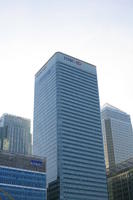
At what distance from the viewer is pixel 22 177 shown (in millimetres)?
155750

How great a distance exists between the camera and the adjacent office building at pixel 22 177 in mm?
150500

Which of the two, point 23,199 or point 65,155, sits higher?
point 65,155

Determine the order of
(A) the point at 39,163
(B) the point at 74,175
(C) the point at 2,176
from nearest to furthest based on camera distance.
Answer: (C) the point at 2,176 < (A) the point at 39,163 < (B) the point at 74,175

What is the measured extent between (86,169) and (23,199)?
5024 cm

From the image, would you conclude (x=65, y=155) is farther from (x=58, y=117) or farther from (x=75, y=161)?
(x=58, y=117)

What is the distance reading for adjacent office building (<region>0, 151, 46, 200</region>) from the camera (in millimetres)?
150500

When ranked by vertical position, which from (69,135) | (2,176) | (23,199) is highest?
(69,135)

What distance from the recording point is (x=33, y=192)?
156 meters

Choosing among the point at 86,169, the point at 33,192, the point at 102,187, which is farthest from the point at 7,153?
the point at 102,187

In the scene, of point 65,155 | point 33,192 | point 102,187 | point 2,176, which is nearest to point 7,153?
point 2,176

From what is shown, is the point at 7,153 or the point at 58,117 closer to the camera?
the point at 7,153

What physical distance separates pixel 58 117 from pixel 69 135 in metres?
12.8

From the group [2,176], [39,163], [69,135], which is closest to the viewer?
[2,176]

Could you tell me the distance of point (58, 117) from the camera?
195750 mm
